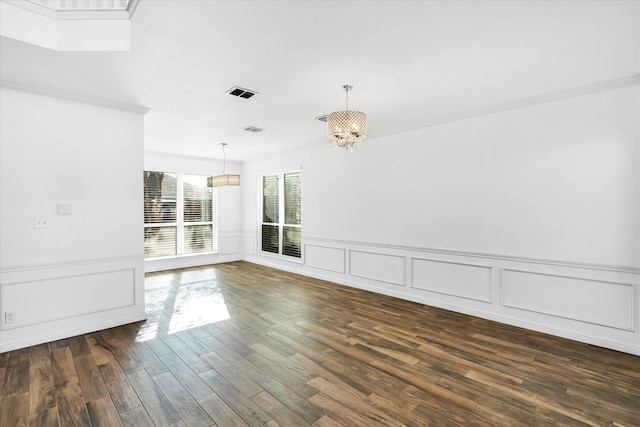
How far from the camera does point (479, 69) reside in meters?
2.77

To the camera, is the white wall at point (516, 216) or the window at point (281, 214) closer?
the white wall at point (516, 216)

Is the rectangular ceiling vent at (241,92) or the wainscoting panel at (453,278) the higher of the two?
the rectangular ceiling vent at (241,92)

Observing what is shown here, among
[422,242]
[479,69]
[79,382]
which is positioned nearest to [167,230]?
[79,382]

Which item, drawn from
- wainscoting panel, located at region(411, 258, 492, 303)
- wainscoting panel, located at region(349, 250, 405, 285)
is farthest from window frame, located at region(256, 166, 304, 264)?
wainscoting panel, located at region(411, 258, 492, 303)

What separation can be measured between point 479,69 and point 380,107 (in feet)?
3.99

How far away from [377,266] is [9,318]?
15.0 ft

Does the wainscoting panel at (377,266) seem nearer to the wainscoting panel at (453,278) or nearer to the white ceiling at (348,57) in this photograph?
the wainscoting panel at (453,278)

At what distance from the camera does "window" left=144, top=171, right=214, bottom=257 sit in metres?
6.80

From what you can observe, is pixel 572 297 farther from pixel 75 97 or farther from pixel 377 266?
pixel 75 97

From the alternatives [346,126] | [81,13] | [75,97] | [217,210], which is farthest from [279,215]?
[81,13]

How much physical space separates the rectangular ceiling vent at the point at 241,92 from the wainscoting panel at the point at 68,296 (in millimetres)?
2525

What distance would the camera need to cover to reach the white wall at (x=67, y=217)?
120 inches

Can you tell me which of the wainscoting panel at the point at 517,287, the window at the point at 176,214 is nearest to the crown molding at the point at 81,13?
the wainscoting panel at the point at 517,287

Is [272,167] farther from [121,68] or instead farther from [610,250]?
[610,250]
